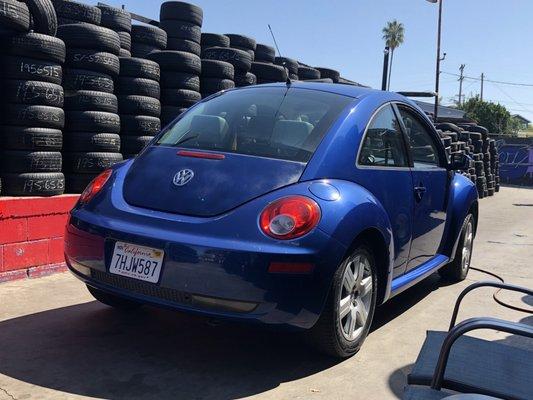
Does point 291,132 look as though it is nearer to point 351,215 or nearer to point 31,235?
point 351,215

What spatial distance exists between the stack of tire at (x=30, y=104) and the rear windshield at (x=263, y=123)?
210cm

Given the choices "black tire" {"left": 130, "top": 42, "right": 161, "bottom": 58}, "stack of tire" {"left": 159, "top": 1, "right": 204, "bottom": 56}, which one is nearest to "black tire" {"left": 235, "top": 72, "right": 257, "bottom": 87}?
"stack of tire" {"left": 159, "top": 1, "right": 204, "bottom": 56}

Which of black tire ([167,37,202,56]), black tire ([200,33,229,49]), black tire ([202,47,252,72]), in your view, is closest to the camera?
black tire ([202,47,252,72])

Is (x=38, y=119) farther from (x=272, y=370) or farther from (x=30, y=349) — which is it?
(x=272, y=370)

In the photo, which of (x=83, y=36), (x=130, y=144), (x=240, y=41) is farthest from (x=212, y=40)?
(x=83, y=36)

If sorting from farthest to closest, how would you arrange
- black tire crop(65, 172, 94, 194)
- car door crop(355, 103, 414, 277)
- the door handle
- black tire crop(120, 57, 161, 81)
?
black tire crop(120, 57, 161, 81) → black tire crop(65, 172, 94, 194) → the door handle → car door crop(355, 103, 414, 277)

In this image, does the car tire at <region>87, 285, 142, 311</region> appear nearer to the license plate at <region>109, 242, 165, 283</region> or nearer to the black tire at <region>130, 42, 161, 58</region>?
the license plate at <region>109, 242, 165, 283</region>

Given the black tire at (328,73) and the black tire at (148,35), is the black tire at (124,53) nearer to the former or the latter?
the black tire at (148,35)


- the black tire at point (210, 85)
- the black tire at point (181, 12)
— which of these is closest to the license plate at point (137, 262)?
the black tire at point (210, 85)

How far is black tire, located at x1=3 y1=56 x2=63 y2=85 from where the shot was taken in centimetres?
535

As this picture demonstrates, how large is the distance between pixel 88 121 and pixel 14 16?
4.17 ft

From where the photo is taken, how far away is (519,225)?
10.5 metres

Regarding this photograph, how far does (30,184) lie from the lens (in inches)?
210

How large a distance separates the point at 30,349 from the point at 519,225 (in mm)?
9324
